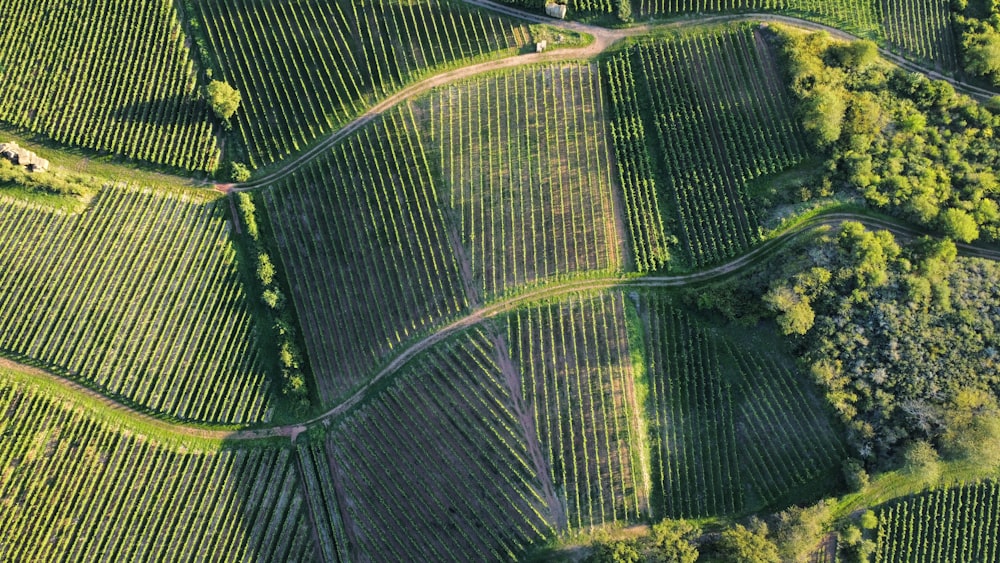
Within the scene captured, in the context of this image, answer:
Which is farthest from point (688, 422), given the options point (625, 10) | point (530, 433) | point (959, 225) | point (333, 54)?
point (333, 54)

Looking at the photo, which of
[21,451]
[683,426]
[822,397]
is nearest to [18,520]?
[21,451]

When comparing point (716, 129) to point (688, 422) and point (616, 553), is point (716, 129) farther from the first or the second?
point (616, 553)

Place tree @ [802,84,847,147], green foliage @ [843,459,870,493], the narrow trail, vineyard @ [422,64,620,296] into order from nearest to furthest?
1. green foliage @ [843,459,870,493]
2. the narrow trail
3. tree @ [802,84,847,147]
4. vineyard @ [422,64,620,296]

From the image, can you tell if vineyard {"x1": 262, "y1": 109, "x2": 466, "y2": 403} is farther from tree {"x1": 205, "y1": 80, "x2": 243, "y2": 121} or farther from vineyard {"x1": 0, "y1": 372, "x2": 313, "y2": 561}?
vineyard {"x1": 0, "y1": 372, "x2": 313, "y2": 561}

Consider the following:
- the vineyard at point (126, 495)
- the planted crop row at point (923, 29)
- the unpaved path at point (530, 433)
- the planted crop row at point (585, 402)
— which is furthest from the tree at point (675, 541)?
the planted crop row at point (923, 29)

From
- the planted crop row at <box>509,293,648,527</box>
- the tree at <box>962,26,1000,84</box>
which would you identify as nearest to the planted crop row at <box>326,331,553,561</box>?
the planted crop row at <box>509,293,648,527</box>
